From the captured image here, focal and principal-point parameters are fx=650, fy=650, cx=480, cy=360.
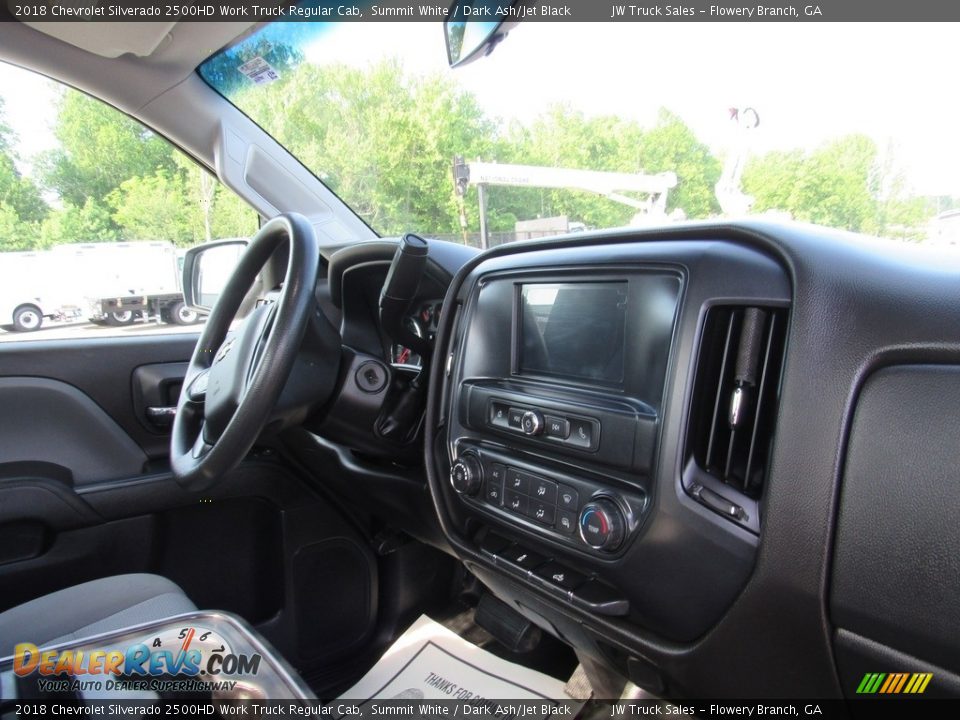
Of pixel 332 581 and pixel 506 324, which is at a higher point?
pixel 506 324

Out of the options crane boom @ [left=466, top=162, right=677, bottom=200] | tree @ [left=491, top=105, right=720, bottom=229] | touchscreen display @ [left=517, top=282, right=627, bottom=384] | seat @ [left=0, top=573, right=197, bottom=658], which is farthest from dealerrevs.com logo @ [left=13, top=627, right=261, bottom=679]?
crane boom @ [left=466, top=162, right=677, bottom=200]

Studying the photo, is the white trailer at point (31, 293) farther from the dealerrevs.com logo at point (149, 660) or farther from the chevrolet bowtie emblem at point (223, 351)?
the dealerrevs.com logo at point (149, 660)

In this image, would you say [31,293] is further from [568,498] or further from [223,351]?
[568,498]

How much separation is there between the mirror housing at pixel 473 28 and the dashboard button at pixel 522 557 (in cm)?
124

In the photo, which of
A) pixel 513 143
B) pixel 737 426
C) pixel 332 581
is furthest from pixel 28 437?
pixel 737 426

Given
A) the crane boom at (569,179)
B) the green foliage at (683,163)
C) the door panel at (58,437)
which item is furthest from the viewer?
the door panel at (58,437)

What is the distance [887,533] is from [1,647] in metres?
1.48

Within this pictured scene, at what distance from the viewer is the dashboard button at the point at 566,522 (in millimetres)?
1084

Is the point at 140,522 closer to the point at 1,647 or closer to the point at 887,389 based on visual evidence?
the point at 1,647

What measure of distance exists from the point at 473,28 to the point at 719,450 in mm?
1273

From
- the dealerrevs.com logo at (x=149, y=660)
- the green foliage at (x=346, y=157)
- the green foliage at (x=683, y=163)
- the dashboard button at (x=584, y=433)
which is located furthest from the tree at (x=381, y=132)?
the dealerrevs.com logo at (x=149, y=660)

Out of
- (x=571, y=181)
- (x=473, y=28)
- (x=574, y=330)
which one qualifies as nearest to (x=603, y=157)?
(x=571, y=181)

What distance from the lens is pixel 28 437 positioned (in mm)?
1819

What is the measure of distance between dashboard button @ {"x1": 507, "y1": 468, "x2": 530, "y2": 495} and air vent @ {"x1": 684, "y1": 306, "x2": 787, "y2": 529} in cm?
33
